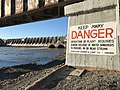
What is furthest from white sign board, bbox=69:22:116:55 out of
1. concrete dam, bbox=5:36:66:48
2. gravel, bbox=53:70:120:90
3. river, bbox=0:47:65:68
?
concrete dam, bbox=5:36:66:48

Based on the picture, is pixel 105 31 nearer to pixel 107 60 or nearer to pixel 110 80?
pixel 107 60

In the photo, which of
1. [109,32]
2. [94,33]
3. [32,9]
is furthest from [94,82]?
[32,9]

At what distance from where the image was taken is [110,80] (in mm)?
7699

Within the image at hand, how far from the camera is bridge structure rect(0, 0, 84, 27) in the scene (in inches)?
572

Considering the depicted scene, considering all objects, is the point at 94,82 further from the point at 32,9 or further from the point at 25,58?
the point at 25,58

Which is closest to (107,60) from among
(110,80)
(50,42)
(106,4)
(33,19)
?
(110,80)

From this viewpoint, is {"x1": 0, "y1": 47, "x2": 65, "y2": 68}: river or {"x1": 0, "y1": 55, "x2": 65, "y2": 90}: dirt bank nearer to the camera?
{"x1": 0, "y1": 55, "x2": 65, "y2": 90}: dirt bank

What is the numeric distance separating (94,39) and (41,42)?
9957 cm

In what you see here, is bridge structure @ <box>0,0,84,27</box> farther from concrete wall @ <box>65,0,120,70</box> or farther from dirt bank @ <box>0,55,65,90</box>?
dirt bank @ <box>0,55,65,90</box>

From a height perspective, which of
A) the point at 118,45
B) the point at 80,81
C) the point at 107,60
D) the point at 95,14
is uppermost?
the point at 95,14

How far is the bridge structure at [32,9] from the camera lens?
1453 centimetres

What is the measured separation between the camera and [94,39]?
9508 millimetres

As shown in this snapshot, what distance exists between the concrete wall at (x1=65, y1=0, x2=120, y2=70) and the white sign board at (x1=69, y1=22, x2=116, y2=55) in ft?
0.53

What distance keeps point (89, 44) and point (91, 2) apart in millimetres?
1688
